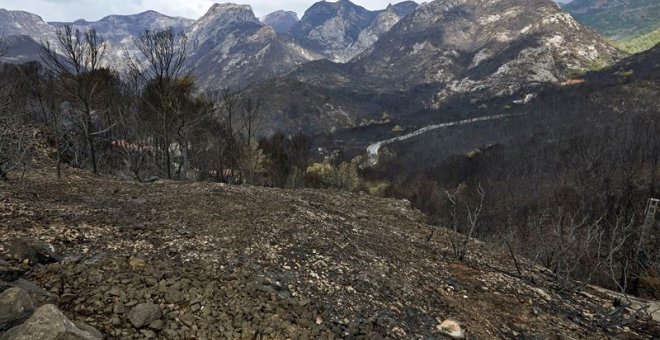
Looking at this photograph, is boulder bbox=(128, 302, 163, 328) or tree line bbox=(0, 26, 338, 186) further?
tree line bbox=(0, 26, 338, 186)

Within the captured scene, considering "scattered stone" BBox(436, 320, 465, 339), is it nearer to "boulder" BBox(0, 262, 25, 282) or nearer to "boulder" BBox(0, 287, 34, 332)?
"boulder" BBox(0, 287, 34, 332)

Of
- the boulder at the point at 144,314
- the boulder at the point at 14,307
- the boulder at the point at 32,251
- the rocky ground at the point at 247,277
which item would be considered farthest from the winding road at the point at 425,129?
the boulder at the point at 14,307

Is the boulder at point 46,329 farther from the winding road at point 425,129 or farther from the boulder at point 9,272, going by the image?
the winding road at point 425,129

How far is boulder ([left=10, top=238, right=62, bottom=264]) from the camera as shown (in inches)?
377

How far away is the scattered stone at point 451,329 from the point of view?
10.4 meters

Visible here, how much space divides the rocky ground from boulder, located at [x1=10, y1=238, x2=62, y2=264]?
3cm

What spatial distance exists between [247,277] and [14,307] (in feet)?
16.1

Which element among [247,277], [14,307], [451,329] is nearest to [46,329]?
[14,307]

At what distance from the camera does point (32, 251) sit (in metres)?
9.66

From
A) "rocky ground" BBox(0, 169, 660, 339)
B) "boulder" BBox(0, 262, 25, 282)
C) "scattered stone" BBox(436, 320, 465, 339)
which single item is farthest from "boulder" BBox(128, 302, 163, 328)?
"scattered stone" BBox(436, 320, 465, 339)

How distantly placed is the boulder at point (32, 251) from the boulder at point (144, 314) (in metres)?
2.89

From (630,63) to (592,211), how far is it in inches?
7000

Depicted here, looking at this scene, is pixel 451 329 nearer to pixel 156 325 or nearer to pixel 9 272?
pixel 156 325

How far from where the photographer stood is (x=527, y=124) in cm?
15750
